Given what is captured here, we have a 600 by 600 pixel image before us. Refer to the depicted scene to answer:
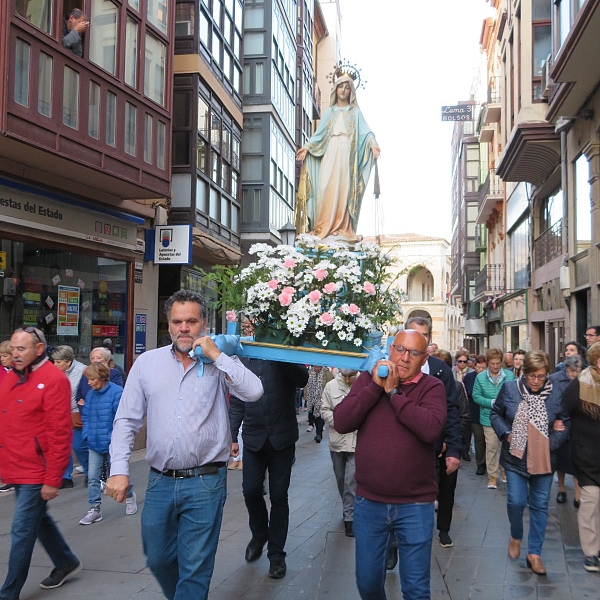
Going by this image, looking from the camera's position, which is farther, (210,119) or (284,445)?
(210,119)

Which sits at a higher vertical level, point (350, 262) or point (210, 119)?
point (210, 119)

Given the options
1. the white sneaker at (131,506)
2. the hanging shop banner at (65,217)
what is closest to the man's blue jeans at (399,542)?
the white sneaker at (131,506)

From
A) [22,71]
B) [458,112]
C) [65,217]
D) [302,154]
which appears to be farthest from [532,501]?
[458,112]

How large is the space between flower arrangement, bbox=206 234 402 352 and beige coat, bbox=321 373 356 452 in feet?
8.87

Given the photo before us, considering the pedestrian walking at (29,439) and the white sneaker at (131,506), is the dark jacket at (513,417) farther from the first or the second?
the white sneaker at (131,506)

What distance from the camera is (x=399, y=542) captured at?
3.98 metres

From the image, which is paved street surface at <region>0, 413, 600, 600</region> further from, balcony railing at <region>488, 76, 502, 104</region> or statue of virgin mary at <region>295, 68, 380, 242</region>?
balcony railing at <region>488, 76, 502, 104</region>

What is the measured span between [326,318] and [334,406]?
130 inches

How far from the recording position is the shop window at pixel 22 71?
10539 millimetres

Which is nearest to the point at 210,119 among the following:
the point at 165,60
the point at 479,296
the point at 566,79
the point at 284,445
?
the point at 165,60

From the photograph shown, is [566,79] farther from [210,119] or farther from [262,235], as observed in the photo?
[262,235]

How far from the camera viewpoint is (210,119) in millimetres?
19047

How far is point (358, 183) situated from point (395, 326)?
14.0ft

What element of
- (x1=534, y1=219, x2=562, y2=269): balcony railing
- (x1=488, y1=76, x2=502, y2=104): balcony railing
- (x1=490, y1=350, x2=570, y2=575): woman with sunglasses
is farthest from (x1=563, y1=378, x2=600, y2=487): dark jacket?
(x1=488, y1=76, x2=502, y2=104): balcony railing
